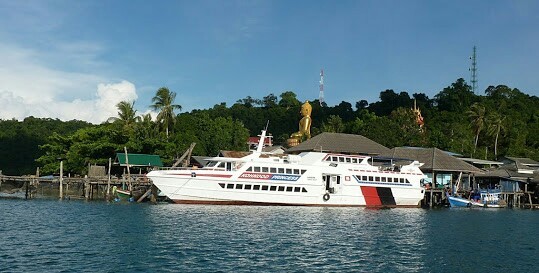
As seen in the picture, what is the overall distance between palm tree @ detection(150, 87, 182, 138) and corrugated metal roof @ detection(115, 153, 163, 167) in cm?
1564

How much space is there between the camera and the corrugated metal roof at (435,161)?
207ft

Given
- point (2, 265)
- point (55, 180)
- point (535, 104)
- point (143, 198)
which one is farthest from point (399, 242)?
point (535, 104)

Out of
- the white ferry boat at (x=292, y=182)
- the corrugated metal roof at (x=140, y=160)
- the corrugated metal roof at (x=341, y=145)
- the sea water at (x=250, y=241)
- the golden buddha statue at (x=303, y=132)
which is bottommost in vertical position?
the sea water at (x=250, y=241)

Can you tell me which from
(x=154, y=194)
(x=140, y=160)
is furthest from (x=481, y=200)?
(x=140, y=160)

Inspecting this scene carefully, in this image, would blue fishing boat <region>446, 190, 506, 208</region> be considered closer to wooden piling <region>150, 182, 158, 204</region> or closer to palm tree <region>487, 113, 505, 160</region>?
palm tree <region>487, 113, 505, 160</region>

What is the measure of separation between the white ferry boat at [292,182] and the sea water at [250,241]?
327cm

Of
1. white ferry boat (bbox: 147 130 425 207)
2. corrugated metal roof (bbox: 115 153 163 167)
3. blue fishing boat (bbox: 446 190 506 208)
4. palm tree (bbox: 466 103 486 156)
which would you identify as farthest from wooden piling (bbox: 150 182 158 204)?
palm tree (bbox: 466 103 486 156)

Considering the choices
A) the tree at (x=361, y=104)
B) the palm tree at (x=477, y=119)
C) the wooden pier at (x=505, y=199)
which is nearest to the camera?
the wooden pier at (x=505, y=199)

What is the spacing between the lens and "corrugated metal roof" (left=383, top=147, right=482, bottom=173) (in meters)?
63.1

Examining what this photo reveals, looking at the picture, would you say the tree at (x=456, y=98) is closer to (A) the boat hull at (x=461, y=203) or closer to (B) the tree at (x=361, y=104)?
(B) the tree at (x=361, y=104)

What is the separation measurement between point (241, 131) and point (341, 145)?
78.1 feet

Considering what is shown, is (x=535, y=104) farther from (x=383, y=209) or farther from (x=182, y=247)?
(x=182, y=247)

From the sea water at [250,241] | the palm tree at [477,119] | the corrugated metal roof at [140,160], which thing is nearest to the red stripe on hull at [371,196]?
the sea water at [250,241]

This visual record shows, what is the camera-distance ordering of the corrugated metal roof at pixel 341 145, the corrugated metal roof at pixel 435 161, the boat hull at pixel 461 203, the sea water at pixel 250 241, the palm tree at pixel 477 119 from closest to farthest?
the sea water at pixel 250 241 → the boat hull at pixel 461 203 → the corrugated metal roof at pixel 435 161 → the corrugated metal roof at pixel 341 145 → the palm tree at pixel 477 119
